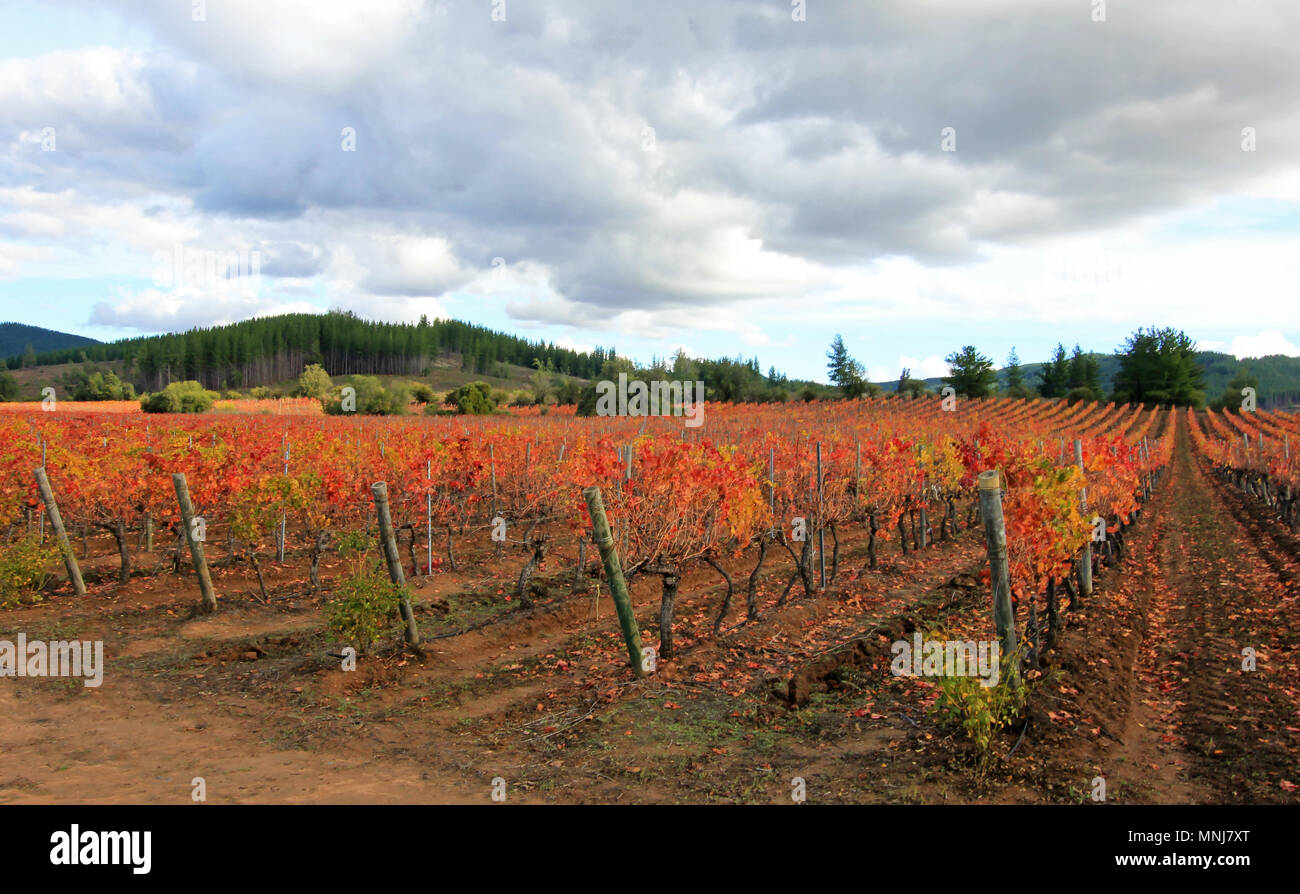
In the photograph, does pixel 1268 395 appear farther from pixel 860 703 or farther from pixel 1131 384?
pixel 860 703

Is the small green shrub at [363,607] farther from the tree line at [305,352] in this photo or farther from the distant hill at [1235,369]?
the distant hill at [1235,369]

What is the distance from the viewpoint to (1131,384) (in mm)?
80188

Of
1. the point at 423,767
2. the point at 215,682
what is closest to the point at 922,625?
the point at 423,767

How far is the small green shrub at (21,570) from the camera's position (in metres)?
9.97

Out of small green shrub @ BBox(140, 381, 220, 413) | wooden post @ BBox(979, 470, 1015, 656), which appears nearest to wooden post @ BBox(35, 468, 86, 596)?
wooden post @ BBox(979, 470, 1015, 656)

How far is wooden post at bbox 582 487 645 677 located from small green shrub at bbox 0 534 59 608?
→ 874cm

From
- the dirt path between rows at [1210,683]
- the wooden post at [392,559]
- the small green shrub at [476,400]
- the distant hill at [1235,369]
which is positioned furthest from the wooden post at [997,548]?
the distant hill at [1235,369]

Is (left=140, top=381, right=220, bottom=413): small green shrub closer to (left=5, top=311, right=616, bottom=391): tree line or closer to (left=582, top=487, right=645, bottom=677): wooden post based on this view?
(left=5, top=311, right=616, bottom=391): tree line

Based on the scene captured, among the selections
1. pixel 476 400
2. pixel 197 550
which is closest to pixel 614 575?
pixel 197 550

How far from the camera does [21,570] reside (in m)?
10.1

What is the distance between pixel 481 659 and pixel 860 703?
4.24m

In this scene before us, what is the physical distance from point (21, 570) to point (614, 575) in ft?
29.8

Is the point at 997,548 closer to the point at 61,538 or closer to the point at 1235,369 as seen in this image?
the point at 61,538

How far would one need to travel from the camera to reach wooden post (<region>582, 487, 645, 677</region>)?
22.8 ft
